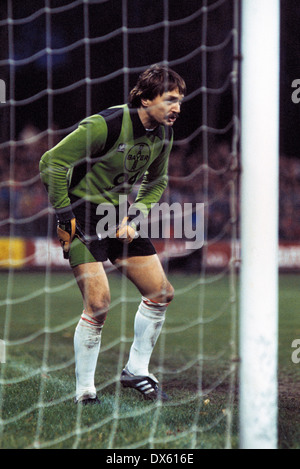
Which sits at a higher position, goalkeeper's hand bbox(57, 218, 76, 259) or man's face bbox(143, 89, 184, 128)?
man's face bbox(143, 89, 184, 128)

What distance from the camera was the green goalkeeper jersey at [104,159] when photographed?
3172mm

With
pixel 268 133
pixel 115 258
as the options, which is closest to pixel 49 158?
pixel 115 258

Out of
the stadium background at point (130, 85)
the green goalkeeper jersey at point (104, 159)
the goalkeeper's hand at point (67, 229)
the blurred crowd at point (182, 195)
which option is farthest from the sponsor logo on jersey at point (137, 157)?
Result: the stadium background at point (130, 85)

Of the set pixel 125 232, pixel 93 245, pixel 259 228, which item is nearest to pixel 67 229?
pixel 93 245

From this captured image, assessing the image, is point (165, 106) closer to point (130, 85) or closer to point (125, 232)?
point (125, 232)

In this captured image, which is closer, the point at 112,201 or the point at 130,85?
the point at 112,201

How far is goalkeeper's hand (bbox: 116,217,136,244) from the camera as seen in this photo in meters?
3.41

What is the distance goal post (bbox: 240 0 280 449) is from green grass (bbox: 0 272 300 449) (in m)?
0.19

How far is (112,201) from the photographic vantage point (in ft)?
11.6

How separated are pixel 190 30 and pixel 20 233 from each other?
869 cm

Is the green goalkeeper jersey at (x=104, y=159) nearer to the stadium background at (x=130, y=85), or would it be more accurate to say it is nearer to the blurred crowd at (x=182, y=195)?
the blurred crowd at (x=182, y=195)

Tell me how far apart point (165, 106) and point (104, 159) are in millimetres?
423

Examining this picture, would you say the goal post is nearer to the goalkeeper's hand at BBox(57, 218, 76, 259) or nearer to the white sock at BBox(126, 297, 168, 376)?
the goalkeeper's hand at BBox(57, 218, 76, 259)

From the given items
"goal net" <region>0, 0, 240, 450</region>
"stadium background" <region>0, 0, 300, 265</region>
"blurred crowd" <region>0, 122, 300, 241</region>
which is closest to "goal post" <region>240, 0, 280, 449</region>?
"goal net" <region>0, 0, 240, 450</region>
